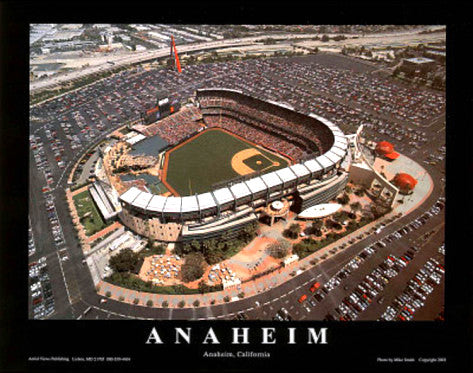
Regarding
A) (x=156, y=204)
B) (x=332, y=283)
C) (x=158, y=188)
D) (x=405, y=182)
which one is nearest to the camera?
(x=332, y=283)

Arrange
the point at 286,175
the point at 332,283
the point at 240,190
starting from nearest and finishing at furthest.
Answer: the point at 332,283
the point at 240,190
the point at 286,175

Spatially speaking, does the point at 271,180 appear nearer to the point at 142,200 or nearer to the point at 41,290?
the point at 142,200

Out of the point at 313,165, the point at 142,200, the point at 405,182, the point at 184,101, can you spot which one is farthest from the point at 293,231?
the point at 184,101

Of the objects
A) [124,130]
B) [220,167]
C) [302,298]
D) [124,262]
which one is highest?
[124,130]

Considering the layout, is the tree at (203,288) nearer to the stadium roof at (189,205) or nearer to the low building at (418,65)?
the stadium roof at (189,205)

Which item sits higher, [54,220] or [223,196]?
[223,196]
